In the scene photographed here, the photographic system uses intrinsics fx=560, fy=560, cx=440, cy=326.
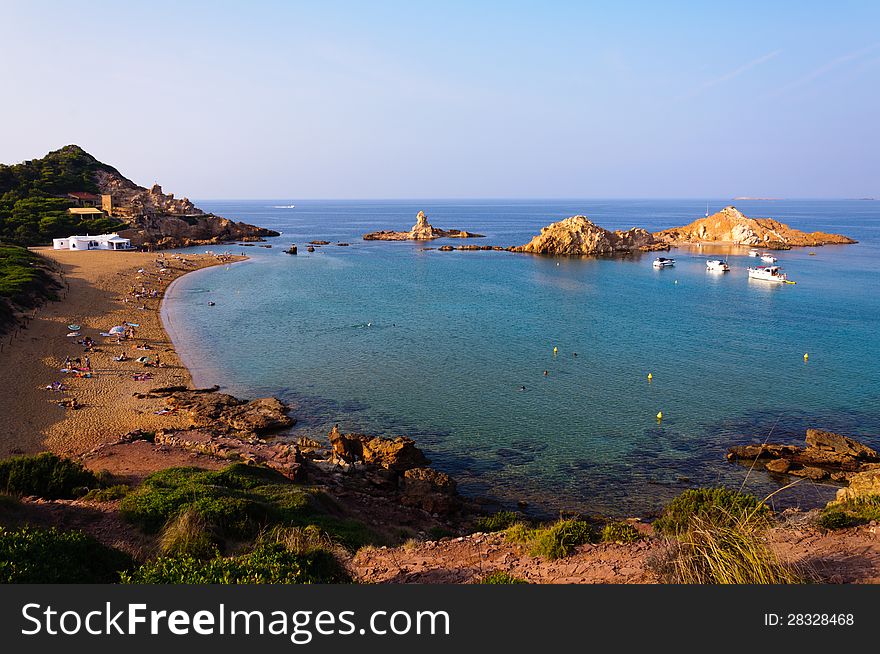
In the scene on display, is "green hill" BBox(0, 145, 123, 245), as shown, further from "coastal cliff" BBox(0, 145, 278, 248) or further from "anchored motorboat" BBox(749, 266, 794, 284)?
"anchored motorboat" BBox(749, 266, 794, 284)

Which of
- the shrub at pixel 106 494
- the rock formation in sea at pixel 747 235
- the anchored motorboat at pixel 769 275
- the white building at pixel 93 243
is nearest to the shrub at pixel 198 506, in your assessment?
the shrub at pixel 106 494

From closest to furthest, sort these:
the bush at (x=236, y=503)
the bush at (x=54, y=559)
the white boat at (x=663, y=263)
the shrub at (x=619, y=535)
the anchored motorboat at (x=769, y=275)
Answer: the bush at (x=54, y=559), the shrub at (x=619, y=535), the bush at (x=236, y=503), the anchored motorboat at (x=769, y=275), the white boat at (x=663, y=263)

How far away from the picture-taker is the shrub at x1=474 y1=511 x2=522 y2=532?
17.1m

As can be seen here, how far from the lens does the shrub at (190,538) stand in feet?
37.2

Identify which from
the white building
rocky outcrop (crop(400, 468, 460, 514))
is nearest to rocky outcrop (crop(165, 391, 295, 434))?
rocky outcrop (crop(400, 468, 460, 514))

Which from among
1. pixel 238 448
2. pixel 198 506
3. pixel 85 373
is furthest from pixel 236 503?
pixel 85 373

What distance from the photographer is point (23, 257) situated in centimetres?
5544

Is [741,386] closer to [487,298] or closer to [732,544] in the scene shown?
[732,544]

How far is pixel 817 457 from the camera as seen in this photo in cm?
2234

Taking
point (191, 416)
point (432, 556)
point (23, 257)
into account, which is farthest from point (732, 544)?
point (23, 257)

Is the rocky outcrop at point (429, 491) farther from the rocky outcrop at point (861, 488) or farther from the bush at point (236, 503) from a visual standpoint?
the rocky outcrop at point (861, 488)

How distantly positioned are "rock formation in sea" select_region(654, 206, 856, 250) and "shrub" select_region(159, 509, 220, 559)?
122 meters

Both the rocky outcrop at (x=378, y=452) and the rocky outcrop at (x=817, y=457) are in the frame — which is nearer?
the rocky outcrop at (x=817, y=457)

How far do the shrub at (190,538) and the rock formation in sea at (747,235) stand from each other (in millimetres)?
122175
